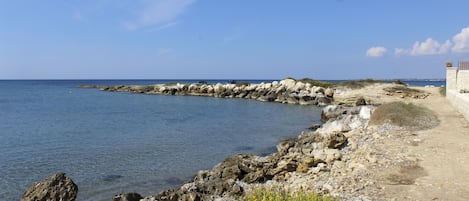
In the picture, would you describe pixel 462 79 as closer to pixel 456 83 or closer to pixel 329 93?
pixel 456 83

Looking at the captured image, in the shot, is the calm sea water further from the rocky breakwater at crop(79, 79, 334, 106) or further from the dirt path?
the rocky breakwater at crop(79, 79, 334, 106)

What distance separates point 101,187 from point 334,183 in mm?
7240

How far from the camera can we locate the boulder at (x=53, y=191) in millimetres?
9797

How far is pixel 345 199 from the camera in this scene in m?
8.24

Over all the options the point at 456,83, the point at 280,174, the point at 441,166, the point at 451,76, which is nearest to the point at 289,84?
the point at 451,76

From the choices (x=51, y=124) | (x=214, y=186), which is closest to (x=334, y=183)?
(x=214, y=186)

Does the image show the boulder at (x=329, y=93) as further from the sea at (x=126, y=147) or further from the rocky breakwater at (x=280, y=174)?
the rocky breakwater at (x=280, y=174)

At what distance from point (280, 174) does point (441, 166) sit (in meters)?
4.35

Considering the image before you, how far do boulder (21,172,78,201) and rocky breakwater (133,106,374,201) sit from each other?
211 cm

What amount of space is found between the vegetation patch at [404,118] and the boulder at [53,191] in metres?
13.7

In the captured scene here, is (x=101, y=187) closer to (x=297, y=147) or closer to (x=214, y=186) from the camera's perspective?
(x=214, y=186)

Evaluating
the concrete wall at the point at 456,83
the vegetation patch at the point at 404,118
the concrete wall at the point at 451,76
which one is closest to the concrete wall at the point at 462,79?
the concrete wall at the point at 456,83

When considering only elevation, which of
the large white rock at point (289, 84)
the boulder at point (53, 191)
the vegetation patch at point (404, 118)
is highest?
the large white rock at point (289, 84)

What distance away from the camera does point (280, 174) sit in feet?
37.2
